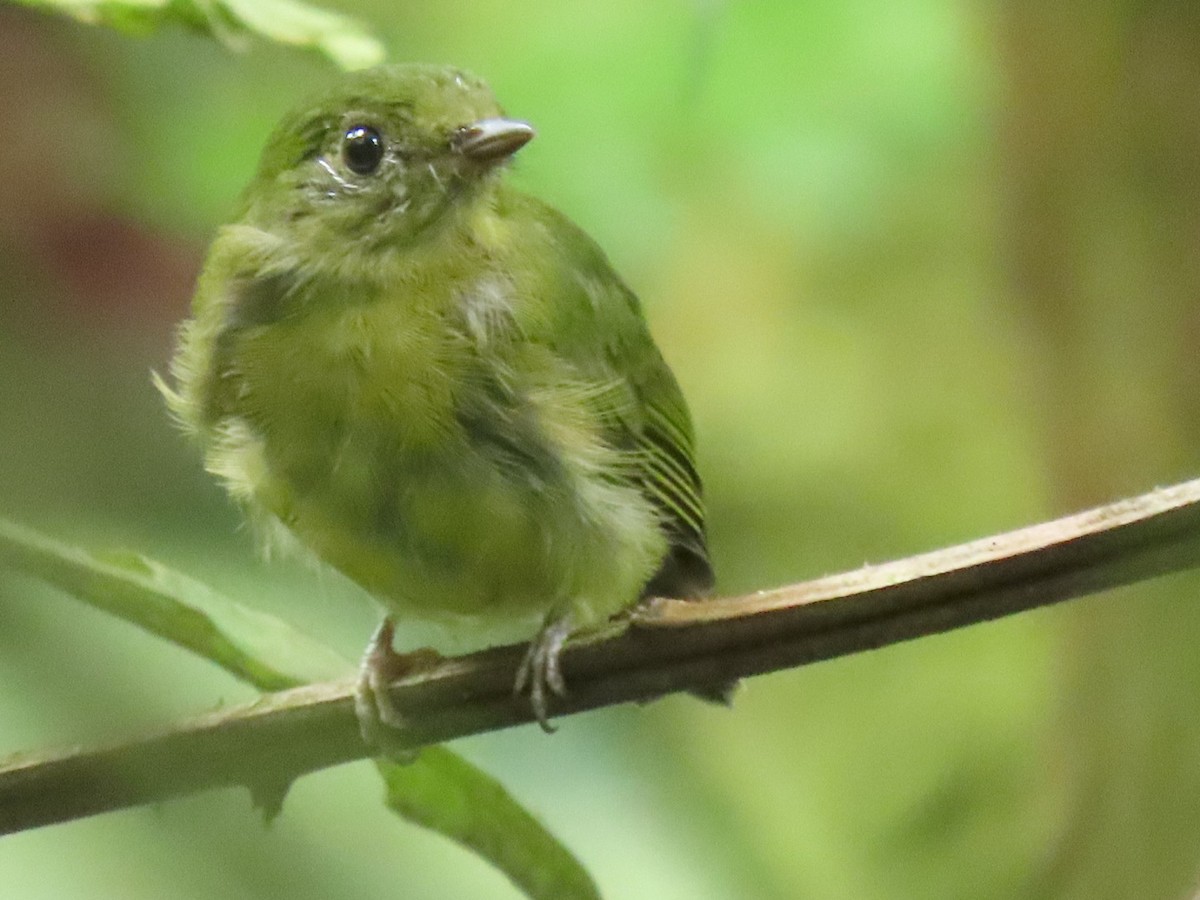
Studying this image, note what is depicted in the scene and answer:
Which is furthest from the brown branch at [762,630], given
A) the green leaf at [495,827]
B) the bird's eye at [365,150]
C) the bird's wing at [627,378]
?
the bird's eye at [365,150]

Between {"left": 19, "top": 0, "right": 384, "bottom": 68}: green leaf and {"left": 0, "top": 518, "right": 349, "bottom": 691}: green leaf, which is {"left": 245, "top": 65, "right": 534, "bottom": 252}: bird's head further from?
{"left": 0, "top": 518, "right": 349, "bottom": 691}: green leaf

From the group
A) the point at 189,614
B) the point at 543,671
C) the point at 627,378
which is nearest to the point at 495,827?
the point at 543,671

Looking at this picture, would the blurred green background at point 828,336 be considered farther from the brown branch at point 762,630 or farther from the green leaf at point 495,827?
the brown branch at point 762,630

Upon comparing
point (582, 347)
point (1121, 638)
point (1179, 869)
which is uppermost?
point (582, 347)

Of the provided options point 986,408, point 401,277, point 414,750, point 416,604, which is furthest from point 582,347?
point 986,408

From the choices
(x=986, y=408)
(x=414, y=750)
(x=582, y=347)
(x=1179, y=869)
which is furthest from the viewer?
(x=986, y=408)

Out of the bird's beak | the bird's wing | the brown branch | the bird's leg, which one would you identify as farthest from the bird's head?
the brown branch

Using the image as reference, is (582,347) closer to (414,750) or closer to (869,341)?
(414,750)
